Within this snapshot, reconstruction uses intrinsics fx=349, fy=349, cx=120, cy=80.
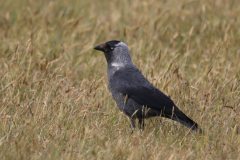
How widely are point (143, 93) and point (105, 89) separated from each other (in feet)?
3.32

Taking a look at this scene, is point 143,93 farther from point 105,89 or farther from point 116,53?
point 105,89

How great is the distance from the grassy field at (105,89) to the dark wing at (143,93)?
0.19 meters

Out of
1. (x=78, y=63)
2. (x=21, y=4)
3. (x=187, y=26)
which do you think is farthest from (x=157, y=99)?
(x=21, y=4)

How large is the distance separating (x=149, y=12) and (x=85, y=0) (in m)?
1.79

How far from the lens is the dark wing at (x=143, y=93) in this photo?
12.4 feet

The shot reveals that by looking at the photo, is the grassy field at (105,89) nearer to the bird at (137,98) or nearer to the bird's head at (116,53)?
the bird at (137,98)

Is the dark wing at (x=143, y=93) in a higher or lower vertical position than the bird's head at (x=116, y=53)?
lower

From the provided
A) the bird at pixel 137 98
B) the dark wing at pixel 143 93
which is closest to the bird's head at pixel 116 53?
the bird at pixel 137 98

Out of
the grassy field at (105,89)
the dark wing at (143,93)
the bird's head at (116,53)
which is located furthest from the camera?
the bird's head at (116,53)

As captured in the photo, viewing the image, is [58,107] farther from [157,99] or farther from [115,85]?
[157,99]

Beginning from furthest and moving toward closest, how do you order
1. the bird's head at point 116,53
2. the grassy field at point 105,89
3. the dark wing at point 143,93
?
the bird's head at point 116,53
the dark wing at point 143,93
the grassy field at point 105,89

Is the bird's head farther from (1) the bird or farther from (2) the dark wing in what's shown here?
(2) the dark wing

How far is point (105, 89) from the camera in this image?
488cm

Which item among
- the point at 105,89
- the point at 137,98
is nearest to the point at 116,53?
the point at 105,89
